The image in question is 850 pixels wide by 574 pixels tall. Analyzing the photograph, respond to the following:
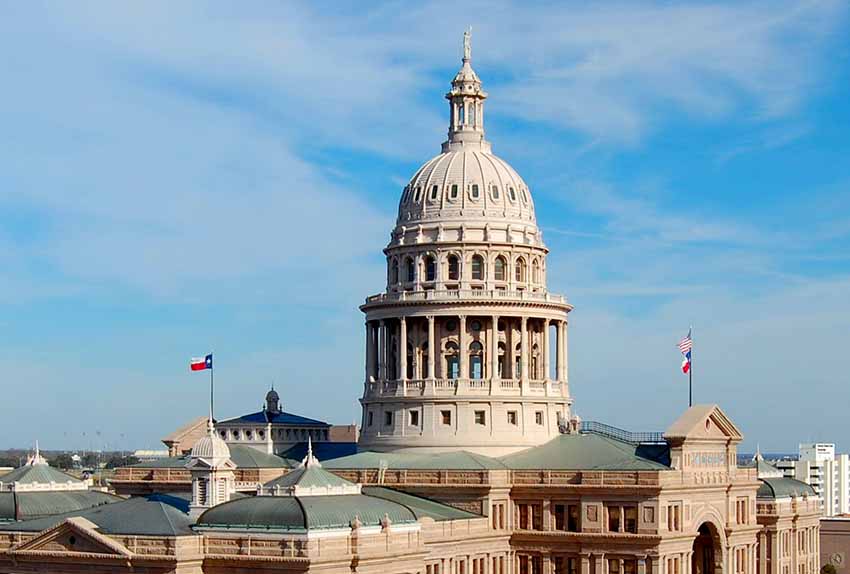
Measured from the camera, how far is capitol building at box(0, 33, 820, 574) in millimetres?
120100

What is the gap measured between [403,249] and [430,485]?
25613 millimetres

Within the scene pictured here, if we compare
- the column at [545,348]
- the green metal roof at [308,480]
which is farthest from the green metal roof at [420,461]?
the green metal roof at [308,480]

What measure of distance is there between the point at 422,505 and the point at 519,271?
28925 mm

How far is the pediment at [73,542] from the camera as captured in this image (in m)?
117

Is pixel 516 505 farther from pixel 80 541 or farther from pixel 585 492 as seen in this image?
pixel 80 541

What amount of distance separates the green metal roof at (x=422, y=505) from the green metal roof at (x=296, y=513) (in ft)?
45.2

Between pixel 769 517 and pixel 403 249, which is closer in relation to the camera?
pixel 403 249

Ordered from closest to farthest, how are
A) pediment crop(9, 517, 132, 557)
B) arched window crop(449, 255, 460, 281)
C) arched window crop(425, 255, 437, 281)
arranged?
pediment crop(9, 517, 132, 557)
arched window crop(449, 255, 460, 281)
arched window crop(425, 255, 437, 281)

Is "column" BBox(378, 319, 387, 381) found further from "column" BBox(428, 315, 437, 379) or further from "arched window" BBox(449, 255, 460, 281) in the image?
"arched window" BBox(449, 255, 460, 281)

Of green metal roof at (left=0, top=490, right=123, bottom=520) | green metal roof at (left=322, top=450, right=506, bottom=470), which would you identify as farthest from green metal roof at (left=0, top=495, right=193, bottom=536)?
green metal roof at (left=322, top=450, right=506, bottom=470)

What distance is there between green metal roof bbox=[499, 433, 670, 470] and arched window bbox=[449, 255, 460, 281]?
17140 mm

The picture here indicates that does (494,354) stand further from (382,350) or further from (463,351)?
(382,350)

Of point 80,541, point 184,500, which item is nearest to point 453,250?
point 184,500

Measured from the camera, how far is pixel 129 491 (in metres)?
158
